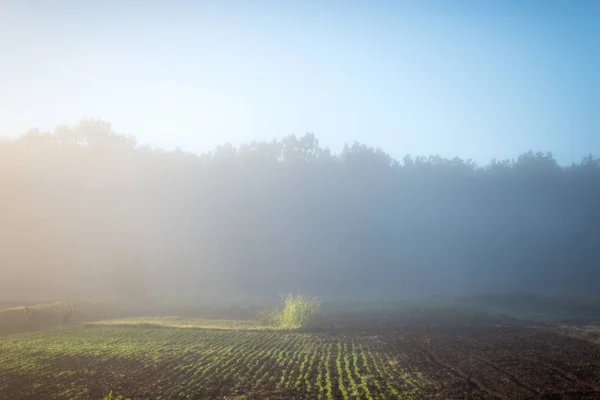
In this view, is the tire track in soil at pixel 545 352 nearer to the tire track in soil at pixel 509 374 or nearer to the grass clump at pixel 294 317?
the tire track in soil at pixel 509 374

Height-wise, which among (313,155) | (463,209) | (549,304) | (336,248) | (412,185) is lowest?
(549,304)

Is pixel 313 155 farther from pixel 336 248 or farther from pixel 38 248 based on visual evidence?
pixel 38 248

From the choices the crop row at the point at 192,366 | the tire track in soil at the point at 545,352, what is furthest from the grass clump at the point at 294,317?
the tire track in soil at the point at 545,352

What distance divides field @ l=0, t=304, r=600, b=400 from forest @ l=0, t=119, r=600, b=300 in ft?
120

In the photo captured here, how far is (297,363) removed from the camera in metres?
19.9

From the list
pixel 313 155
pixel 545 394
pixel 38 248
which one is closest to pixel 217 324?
pixel 545 394

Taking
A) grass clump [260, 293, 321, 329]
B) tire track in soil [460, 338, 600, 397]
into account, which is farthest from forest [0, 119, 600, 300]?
tire track in soil [460, 338, 600, 397]

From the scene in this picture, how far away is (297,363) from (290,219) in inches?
2756

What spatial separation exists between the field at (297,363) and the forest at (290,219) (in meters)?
36.6

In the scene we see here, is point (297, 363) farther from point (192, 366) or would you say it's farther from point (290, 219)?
point (290, 219)

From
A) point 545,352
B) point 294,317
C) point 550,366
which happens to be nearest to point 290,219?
point 294,317

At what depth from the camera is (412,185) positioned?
102 meters

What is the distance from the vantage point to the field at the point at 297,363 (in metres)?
15.0

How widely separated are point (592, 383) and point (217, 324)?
25.5 meters
